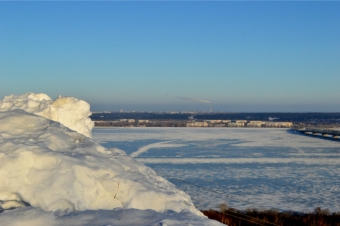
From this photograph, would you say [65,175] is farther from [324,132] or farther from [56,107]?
[324,132]

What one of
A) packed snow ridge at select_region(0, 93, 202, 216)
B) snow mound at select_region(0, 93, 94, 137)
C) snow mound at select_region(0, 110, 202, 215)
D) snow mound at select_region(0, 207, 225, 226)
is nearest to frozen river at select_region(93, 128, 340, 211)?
snow mound at select_region(0, 93, 94, 137)

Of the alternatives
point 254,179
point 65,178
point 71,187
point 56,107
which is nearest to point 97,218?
point 71,187

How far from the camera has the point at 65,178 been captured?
4.17m

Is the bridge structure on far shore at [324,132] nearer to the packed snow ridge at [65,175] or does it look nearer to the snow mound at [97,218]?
the packed snow ridge at [65,175]

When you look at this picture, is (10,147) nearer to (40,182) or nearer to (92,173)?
(40,182)

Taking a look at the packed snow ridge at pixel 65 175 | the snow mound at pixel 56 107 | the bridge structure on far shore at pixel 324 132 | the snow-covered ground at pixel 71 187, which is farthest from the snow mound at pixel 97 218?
the bridge structure on far shore at pixel 324 132

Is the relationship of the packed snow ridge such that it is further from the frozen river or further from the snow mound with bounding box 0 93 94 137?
the frozen river

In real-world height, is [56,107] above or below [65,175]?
above

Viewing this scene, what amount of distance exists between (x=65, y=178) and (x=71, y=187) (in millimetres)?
112

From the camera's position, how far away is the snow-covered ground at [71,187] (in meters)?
3.84

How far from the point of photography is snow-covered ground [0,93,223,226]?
3.84 meters

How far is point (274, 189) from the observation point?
16875 mm

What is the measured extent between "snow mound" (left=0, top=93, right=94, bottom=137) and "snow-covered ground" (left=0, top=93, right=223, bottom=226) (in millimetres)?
1039

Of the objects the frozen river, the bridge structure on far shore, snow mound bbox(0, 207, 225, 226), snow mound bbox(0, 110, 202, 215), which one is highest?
snow mound bbox(0, 110, 202, 215)
